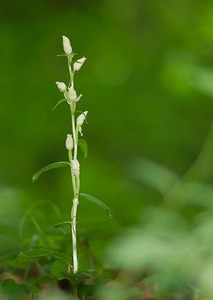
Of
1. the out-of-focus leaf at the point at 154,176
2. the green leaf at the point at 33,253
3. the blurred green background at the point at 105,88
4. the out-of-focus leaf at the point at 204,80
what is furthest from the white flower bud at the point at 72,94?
the blurred green background at the point at 105,88

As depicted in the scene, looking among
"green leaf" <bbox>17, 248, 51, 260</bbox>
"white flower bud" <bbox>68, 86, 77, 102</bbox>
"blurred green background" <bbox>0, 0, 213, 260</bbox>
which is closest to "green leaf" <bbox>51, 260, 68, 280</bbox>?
"green leaf" <bbox>17, 248, 51, 260</bbox>

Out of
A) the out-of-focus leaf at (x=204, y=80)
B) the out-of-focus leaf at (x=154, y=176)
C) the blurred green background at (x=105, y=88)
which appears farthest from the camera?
the blurred green background at (x=105, y=88)

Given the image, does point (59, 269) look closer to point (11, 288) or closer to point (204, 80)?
point (11, 288)

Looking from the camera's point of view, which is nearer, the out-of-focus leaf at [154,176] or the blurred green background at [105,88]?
the out-of-focus leaf at [154,176]

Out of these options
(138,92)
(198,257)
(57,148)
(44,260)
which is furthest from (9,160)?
(198,257)

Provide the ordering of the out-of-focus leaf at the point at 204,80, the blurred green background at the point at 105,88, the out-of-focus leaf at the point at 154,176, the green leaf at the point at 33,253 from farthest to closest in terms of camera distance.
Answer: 1. the blurred green background at the point at 105,88
2. the out-of-focus leaf at the point at 154,176
3. the out-of-focus leaf at the point at 204,80
4. the green leaf at the point at 33,253

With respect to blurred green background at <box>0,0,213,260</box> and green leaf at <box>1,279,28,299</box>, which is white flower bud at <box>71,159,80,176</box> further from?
blurred green background at <box>0,0,213,260</box>

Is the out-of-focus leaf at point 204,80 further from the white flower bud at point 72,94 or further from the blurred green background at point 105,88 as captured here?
the blurred green background at point 105,88
